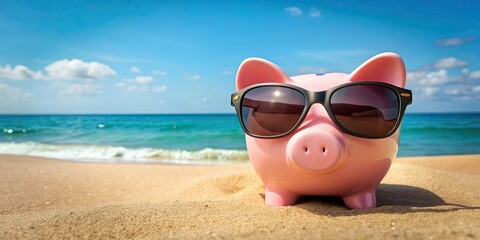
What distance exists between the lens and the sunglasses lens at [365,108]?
8.64 ft

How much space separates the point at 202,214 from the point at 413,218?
1458 millimetres

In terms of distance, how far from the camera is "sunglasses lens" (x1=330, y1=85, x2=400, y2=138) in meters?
2.63

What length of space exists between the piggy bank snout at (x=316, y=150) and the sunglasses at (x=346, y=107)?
131 millimetres

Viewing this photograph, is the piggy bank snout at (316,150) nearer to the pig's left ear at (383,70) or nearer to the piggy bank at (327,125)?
the piggy bank at (327,125)

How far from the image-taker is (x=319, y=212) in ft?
9.07

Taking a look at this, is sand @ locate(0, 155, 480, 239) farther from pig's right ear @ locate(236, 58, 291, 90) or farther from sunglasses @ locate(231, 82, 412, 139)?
pig's right ear @ locate(236, 58, 291, 90)

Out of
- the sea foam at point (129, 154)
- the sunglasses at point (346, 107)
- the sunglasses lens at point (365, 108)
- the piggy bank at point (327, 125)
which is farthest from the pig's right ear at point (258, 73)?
the sea foam at point (129, 154)

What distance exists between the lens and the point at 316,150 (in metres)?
2.52

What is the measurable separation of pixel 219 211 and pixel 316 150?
90cm

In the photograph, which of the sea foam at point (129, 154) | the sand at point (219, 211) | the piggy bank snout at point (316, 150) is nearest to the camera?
the sand at point (219, 211)

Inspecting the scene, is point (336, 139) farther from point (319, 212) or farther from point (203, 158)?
point (203, 158)

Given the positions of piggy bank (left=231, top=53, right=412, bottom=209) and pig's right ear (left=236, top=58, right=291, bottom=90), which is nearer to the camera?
piggy bank (left=231, top=53, right=412, bottom=209)

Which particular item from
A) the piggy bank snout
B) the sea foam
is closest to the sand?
the piggy bank snout

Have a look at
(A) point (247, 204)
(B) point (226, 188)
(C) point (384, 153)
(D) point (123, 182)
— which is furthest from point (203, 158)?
(C) point (384, 153)
